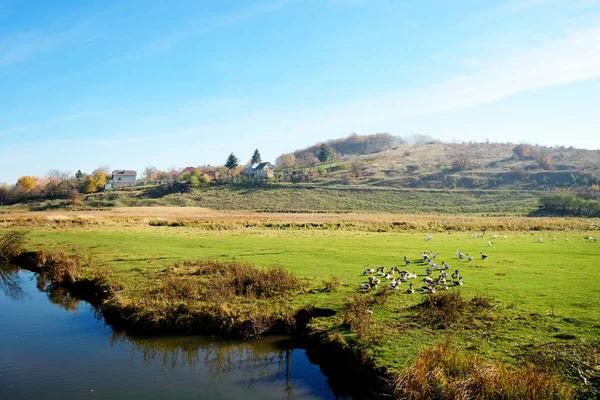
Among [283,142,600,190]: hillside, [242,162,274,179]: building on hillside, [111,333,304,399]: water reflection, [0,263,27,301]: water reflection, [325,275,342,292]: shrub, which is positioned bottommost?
[111,333,304,399]: water reflection

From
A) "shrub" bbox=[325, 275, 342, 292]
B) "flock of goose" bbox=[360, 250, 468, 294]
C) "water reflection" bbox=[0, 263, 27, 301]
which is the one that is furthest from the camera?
"water reflection" bbox=[0, 263, 27, 301]

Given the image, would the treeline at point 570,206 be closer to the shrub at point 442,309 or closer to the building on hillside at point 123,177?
the shrub at point 442,309

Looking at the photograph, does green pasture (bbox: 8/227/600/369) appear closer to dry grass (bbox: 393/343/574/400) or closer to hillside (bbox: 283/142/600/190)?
dry grass (bbox: 393/343/574/400)

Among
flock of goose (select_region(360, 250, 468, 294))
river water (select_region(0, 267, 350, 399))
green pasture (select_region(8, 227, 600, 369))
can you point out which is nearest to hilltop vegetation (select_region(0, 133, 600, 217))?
green pasture (select_region(8, 227, 600, 369))

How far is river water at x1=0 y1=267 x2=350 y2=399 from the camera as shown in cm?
1302

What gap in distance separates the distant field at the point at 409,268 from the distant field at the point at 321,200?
52.0 metres

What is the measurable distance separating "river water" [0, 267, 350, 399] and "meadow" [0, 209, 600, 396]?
1.67 m

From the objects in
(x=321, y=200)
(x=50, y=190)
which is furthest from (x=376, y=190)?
(x=50, y=190)

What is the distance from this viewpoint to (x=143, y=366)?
14.8 meters

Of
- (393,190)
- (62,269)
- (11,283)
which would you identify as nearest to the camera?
(62,269)

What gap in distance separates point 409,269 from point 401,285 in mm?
4354

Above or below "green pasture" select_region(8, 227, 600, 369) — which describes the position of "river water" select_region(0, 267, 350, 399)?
below

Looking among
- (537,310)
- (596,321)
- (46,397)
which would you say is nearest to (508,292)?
(537,310)

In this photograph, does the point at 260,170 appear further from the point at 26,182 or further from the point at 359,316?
the point at 359,316
